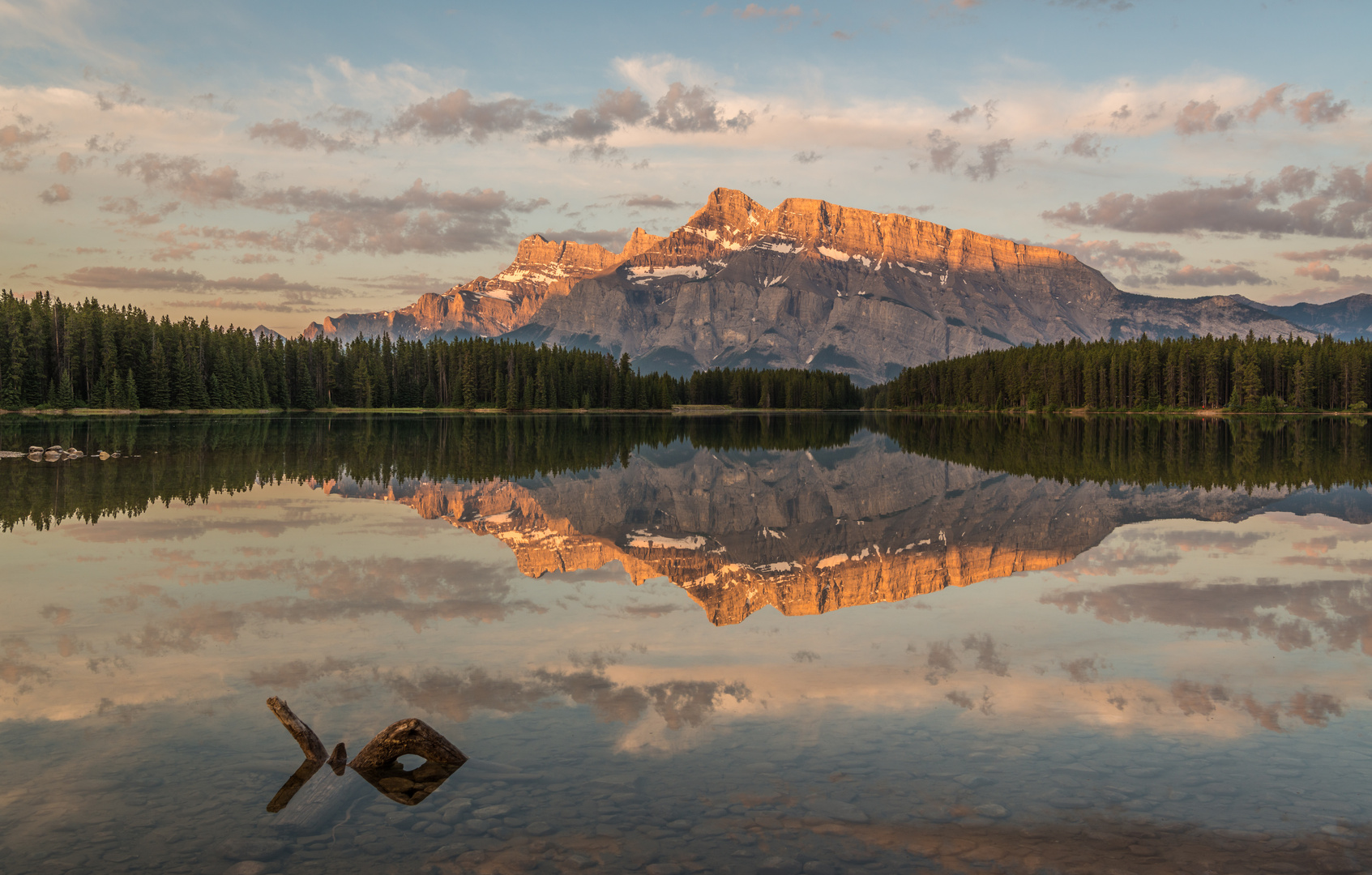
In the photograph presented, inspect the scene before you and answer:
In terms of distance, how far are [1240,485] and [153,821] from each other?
43315 mm

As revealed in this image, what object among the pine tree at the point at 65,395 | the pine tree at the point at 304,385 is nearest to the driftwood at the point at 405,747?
the pine tree at the point at 65,395

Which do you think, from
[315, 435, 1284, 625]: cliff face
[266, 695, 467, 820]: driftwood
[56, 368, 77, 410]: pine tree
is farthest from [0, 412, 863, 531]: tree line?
[56, 368, 77, 410]: pine tree

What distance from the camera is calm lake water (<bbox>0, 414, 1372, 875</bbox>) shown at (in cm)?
805

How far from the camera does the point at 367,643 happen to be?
14234mm

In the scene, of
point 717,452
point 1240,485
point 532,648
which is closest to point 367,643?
point 532,648

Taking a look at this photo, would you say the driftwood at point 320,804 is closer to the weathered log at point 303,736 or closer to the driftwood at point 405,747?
the driftwood at point 405,747

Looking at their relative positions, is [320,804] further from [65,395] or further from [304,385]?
[304,385]

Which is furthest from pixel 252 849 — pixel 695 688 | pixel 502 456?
pixel 502 456

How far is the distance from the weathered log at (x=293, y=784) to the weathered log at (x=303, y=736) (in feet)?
0.24

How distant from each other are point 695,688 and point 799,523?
59.3ft

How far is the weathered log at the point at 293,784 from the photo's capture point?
873cm

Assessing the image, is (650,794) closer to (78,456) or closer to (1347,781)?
(1347,781)

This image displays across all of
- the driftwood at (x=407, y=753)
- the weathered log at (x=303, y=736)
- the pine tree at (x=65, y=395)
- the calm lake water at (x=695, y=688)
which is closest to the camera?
the calm lake water at (x=695, y=688)

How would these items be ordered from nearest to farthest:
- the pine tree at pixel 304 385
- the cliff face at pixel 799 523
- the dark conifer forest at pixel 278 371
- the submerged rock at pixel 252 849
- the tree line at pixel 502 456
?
the submerged rock at pixel 252 849 < the cliff face at pixel 799 523 < the tree line at pixel 502 456 < the dark conifer forest at pixel 278 371 < the pine tree at pixel 304 385
